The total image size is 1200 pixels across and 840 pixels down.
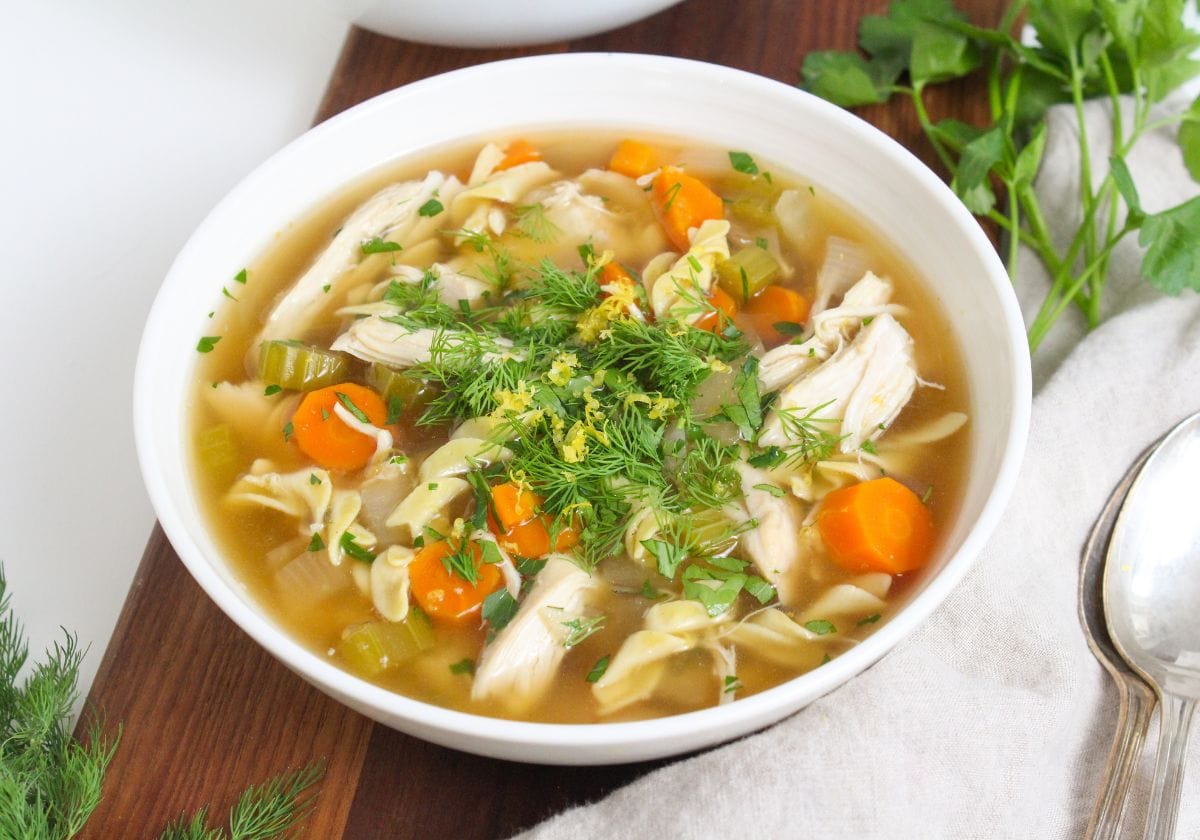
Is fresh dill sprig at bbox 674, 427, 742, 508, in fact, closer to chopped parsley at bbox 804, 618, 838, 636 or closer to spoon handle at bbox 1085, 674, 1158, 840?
chopped parsley at bbox 804, 618, 838, 636

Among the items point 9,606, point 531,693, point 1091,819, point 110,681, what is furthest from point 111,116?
point 1091,819

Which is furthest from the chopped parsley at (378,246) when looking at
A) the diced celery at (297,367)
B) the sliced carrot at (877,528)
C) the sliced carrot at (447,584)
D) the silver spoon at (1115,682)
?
the silver spoon at (1115,682)

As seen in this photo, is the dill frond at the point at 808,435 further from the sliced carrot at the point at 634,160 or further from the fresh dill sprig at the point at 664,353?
the sliced carrot at the point at 634,160

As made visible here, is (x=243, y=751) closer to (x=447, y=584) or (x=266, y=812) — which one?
(x=266, y=812)

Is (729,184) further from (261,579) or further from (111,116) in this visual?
(111,116)

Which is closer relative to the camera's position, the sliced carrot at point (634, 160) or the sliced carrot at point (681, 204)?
the sliced carrot at point (681, 204)

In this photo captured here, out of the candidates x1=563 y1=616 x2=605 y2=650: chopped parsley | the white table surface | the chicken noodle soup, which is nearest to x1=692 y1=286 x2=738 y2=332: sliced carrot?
the chicken noodle soup
